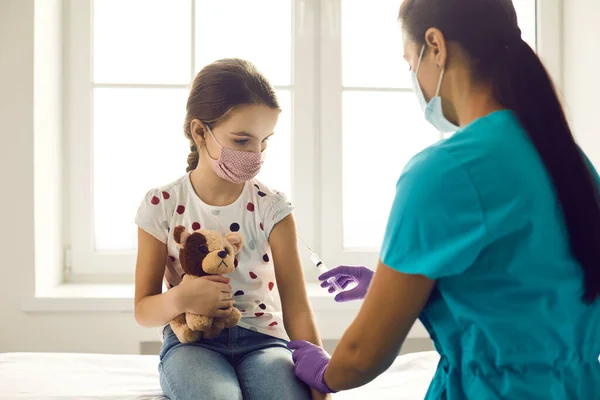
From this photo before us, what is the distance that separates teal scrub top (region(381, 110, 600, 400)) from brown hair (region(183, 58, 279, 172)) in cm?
54

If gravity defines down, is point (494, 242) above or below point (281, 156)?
below

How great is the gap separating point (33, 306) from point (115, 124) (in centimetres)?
68

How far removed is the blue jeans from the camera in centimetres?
123

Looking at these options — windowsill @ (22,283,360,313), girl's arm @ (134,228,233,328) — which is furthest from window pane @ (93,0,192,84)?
girl's arm @ (134,228,233,328)

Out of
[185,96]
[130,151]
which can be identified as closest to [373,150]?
[185,96]

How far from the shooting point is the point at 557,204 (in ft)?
3.23

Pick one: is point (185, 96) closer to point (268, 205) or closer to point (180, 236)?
point (268, 205)

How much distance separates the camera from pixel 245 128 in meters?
1.43

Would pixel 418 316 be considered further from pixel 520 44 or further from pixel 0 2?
pixel 0 2

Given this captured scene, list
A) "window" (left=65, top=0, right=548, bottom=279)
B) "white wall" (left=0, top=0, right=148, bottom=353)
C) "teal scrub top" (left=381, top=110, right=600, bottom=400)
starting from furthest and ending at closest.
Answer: "window" (left=65, top=0, right=548, bottom=279)
"white wall" (left=0, top=0, right=148, bottom=353)
"teal scrub top" (left=381, top=110, right=600, bottom=400)

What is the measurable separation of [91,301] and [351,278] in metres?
0.97

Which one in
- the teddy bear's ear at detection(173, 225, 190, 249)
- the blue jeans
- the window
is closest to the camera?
the blue jeans

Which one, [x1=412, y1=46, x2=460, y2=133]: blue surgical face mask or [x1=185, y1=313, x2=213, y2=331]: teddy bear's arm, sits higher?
[x1=412, y1=46, x2=460, y2=133]: blue surgical face mask

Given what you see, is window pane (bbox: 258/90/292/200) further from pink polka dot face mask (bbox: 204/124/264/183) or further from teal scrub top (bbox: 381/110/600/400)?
teal scrub top (bbox: 381/110/600/400)
